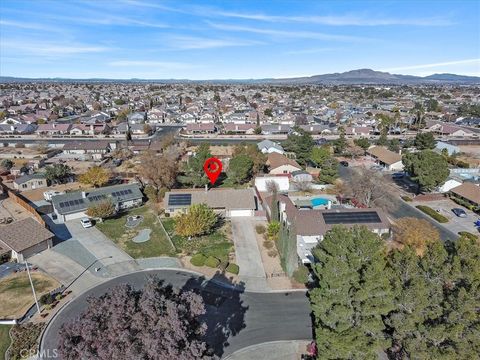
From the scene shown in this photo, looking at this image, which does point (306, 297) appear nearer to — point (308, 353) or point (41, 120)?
point (308, 353)

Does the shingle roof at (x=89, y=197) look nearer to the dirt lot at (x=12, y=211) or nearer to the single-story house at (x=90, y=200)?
the single-story house at (x=90, y=200)

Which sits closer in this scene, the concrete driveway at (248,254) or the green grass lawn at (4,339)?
the green grass lawn at (4,339)

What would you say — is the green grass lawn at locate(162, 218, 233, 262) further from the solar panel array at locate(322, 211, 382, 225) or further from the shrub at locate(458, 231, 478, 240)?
the shrub at locate(458, 231, 478, 240)

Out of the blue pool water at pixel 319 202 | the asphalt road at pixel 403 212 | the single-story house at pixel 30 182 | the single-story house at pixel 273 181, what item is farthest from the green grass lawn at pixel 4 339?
the asphalt road at pixel 403 212

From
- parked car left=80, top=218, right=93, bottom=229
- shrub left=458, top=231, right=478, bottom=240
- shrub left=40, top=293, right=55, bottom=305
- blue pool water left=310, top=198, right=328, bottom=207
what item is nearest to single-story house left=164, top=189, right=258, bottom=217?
blue pool water left=310, top=198, right=328, bottom=207

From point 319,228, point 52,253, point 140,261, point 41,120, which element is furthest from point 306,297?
point 41,120
